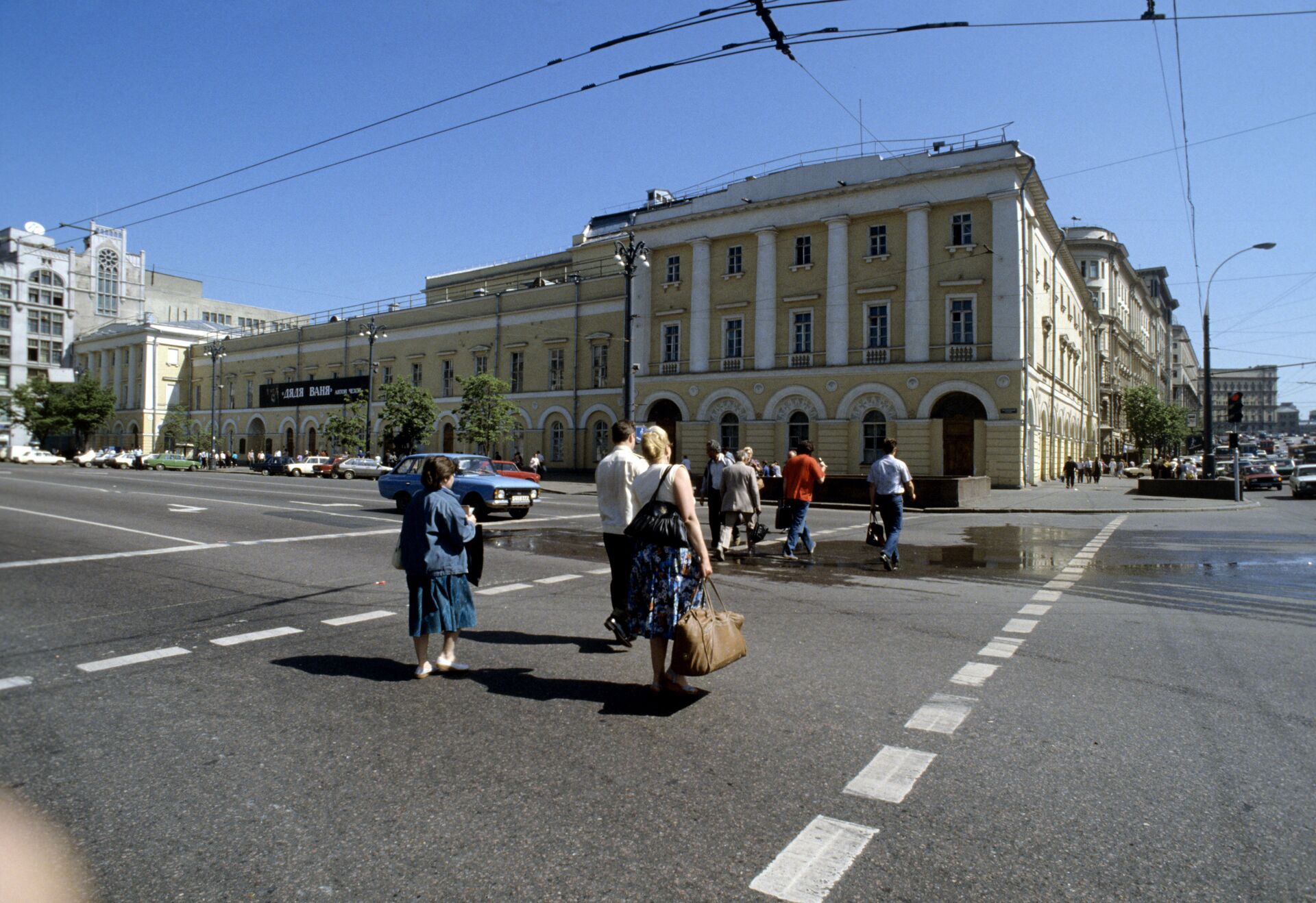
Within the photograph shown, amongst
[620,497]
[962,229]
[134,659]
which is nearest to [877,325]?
[962,229]

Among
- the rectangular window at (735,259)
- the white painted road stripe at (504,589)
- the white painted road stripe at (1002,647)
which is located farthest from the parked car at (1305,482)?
the white painted road stripe at (504,589)

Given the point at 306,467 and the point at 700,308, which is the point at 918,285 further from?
the point at 306,467

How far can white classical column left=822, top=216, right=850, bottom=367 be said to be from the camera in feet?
126

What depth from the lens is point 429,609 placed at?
5.81 meters

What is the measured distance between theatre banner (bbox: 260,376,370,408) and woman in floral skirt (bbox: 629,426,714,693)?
5514 centimetres

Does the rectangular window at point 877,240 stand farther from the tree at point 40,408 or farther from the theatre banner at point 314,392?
the tree at point 40,408

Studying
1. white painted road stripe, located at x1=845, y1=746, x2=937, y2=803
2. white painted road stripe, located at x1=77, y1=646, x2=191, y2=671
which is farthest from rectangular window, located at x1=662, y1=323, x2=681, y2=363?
white painted road stripe, located at x1=845, y1=746, x2=937, y2=803

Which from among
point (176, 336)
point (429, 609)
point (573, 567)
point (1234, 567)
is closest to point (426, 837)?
point (429, 609)

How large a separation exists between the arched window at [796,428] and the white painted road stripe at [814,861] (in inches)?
1431

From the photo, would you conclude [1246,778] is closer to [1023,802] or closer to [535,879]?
[1023,802]

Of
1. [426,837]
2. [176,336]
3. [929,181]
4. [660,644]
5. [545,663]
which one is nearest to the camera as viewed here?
[426,837]

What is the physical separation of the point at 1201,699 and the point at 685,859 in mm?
4005

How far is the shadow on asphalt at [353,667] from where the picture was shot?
19.5 feet

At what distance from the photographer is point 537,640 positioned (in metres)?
7.07
